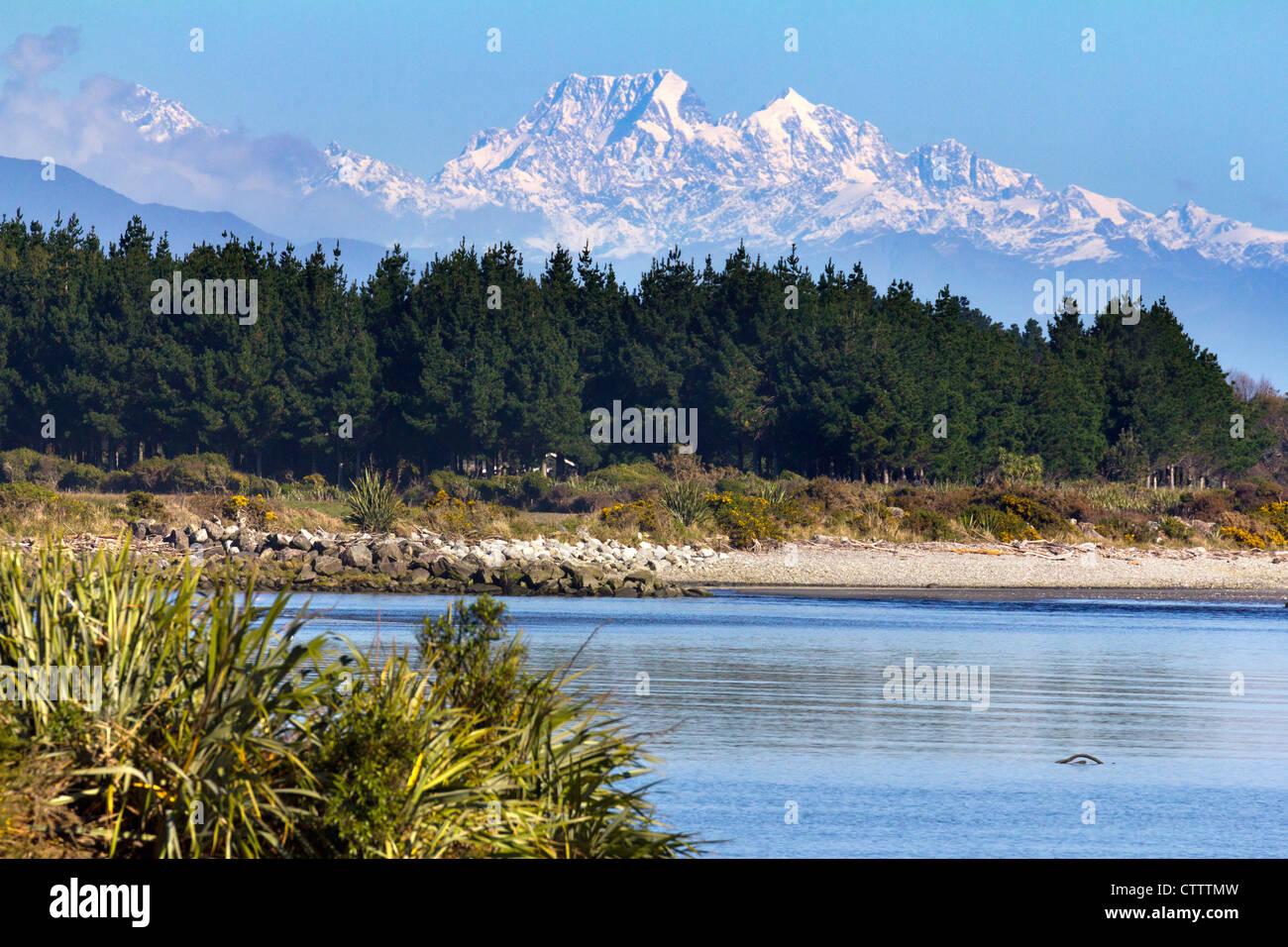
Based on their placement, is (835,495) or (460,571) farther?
(835,495)

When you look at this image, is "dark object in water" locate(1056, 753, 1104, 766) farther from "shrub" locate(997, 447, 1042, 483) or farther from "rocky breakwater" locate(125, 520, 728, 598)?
"shrub" locate(997, 447, 1042, 483)

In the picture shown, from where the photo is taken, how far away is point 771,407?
249 feet

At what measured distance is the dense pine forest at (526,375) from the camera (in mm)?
72000

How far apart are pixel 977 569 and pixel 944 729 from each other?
27945 mm

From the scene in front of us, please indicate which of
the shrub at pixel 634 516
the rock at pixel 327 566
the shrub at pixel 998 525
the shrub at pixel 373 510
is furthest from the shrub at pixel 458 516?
the shrub at pixel 998 525

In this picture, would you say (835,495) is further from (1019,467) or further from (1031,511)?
(1019,467)

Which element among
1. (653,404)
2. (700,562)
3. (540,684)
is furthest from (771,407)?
(540,684)

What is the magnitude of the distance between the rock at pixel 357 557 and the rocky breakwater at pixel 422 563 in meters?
0.03

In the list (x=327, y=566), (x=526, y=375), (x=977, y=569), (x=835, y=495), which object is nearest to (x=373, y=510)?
(x=327, y=566)

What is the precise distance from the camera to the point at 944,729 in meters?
17.4

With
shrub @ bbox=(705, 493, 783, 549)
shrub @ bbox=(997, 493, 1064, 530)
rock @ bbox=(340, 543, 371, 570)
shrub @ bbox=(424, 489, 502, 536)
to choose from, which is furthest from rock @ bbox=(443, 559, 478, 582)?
shrub @ bbox=(997, 493, 1064, 530)

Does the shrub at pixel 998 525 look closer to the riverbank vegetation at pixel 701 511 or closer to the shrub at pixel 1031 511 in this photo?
the riverbank vegetation at pixel 701 511
